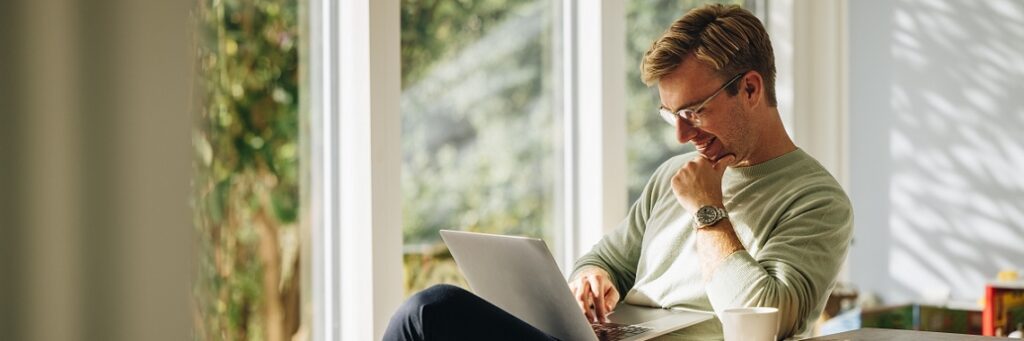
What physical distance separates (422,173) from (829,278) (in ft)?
3.57

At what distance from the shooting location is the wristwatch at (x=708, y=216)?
65.5 inches

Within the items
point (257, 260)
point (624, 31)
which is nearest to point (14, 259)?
point (257, 260)

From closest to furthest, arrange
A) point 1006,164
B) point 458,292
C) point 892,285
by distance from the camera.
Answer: point 458,292 < point 1006,164 < point 892,285

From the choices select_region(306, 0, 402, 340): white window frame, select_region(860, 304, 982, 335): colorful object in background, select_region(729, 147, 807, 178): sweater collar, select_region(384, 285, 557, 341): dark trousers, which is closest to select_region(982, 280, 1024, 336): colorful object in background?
select_region(860, 304, 982, 335): colorful object in background

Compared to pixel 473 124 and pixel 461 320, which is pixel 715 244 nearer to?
pixel 461 320

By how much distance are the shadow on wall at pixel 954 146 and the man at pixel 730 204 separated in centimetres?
195

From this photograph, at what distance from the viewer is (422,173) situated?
245cm

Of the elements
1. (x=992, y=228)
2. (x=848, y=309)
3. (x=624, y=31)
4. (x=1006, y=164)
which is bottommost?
(x=848, y=309)

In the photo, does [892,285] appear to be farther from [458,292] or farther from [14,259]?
[14,259]

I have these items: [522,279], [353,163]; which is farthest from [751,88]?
[353,163]

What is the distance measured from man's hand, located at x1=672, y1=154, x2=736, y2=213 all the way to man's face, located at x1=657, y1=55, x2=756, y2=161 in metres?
0.07

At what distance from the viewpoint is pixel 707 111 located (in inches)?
70.4

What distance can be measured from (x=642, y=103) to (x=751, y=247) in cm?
137

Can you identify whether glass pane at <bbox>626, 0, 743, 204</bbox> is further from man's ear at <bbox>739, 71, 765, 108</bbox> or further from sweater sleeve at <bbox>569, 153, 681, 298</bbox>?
man's ear at <bbox>739, 71, 765, 108</bbox>
